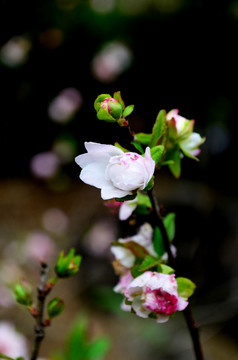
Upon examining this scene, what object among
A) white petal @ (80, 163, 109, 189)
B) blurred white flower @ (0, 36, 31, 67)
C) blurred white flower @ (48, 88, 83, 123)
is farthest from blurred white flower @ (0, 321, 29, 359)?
blurred white flower @ (0, 36, 31, 67)

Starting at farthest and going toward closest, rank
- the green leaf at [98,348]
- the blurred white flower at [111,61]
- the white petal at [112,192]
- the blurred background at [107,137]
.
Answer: the blurred white flower at [111,61]
the blurred background at [107,137]
the green leaf at [98,348]
the white petal at [112,192]

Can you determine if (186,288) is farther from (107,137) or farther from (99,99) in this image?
(107,137)

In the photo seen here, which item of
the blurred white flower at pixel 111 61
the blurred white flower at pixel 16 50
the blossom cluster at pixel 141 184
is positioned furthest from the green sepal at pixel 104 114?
the blurred white flower at pixel 16 50

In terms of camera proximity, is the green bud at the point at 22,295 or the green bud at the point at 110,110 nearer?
the green bud at the point at 110,110

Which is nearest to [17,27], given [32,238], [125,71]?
[125,71]

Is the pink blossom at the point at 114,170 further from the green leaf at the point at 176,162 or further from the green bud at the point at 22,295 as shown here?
the green bud at the point at 22,295

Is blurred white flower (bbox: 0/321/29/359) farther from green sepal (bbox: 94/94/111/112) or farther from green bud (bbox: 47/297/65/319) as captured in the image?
green sepal (bbox: 94/94/111/112)

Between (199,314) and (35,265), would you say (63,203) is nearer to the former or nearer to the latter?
(35,265)

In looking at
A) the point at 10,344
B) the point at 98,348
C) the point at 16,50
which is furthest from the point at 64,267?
the point at 16,50
